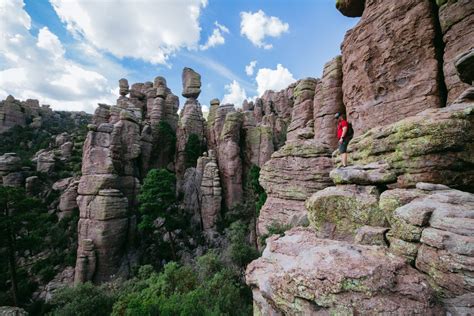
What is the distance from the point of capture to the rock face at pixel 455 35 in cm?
788

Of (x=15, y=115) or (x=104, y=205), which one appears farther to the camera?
(x=15, y=115)

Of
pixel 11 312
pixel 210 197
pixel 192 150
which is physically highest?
pixel 192 150

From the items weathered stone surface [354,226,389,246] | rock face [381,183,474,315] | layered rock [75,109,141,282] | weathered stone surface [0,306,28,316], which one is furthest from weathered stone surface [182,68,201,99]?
rock face [381,183,474,315]

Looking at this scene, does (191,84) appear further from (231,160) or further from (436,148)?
(436,148)

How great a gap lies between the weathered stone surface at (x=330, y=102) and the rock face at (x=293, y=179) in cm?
175

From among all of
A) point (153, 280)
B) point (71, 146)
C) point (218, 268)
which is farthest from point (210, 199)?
point (71, 146)

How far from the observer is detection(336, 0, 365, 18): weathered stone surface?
484 inches

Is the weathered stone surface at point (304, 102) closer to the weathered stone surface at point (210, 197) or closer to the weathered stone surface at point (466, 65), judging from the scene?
the weathered stone surface at point (210, 197)

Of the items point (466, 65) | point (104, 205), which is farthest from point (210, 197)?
point (466, 65)

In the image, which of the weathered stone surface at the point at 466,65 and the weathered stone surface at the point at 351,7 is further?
the weathered stone surface at the point at 351,7

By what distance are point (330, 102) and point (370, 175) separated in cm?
1011

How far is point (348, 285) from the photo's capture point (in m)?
3.64

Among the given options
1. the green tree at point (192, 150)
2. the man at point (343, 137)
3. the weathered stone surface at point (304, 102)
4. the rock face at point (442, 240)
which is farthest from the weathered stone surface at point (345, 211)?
the green tree at point (192, 150)

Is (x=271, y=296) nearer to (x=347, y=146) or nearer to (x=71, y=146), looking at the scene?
(x=347, y=146)
